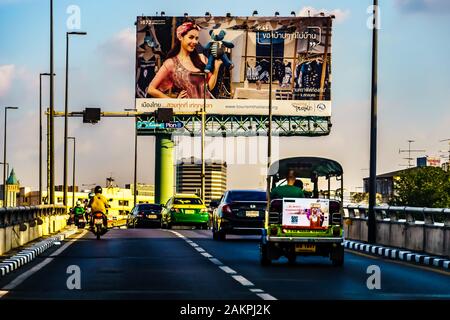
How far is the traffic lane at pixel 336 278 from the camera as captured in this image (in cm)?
1775

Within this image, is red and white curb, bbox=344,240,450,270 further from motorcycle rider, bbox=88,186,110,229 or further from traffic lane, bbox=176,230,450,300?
motorcycle rider, bbox=88,186,110,229

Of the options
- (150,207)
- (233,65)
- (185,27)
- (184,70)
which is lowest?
(150,207)

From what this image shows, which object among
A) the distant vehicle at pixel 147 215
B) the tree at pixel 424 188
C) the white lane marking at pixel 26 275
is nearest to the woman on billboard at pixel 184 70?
the distant vehicle at pixel 147 215

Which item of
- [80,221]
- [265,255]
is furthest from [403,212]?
[80,221]

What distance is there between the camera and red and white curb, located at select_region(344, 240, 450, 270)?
25936mm

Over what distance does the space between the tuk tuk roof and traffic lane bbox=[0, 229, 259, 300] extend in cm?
244

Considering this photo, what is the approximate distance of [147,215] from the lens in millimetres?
65125

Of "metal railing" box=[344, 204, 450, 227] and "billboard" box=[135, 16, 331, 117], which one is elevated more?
"billboard" box=[135, 16, 331, 117]

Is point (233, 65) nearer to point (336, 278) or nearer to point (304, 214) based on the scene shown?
point (304, 214)

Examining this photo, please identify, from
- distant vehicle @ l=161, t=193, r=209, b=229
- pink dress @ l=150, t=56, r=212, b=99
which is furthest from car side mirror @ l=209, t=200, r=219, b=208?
pink dress @ l=150, t=56, r=212, b=99

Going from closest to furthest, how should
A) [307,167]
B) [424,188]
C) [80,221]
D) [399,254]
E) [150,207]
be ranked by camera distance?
[307,167] < [399,254] < [80,221] < [150,207] < [424,188]

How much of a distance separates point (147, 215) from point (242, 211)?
2912cm

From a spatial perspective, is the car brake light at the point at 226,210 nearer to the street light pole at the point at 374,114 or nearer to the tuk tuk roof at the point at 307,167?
the street light pole at the point at 374,114
